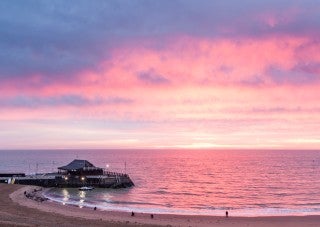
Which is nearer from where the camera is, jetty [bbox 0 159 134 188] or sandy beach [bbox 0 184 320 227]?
sandy beach [bbox 0 184 320 227]

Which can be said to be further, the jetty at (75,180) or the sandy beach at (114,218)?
the jetty at (75,180)

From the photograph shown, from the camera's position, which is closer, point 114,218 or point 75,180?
point 114,218

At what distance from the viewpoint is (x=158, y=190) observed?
90438mm

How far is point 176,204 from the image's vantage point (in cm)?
6912

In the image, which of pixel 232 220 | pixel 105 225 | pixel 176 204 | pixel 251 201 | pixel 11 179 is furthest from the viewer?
pixel 11 179

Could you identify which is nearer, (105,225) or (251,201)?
(105,225)

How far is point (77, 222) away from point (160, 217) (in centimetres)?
1248

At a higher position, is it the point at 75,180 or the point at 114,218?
the point at 75,180

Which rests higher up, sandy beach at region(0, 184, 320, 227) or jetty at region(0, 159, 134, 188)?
jetty at region(0, 159, 134, 188)

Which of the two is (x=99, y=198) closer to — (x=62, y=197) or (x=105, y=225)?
(x=62, y=197)

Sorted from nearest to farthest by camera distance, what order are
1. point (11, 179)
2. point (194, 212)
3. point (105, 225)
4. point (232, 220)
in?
point (105, 225), point (232, 220), point (194, 212), point (11, 179)

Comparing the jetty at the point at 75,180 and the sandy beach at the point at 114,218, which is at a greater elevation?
the jetty at the point at 75,180


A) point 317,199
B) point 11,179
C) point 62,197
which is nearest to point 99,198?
point 62,197

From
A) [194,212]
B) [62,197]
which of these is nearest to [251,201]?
[194,212]
